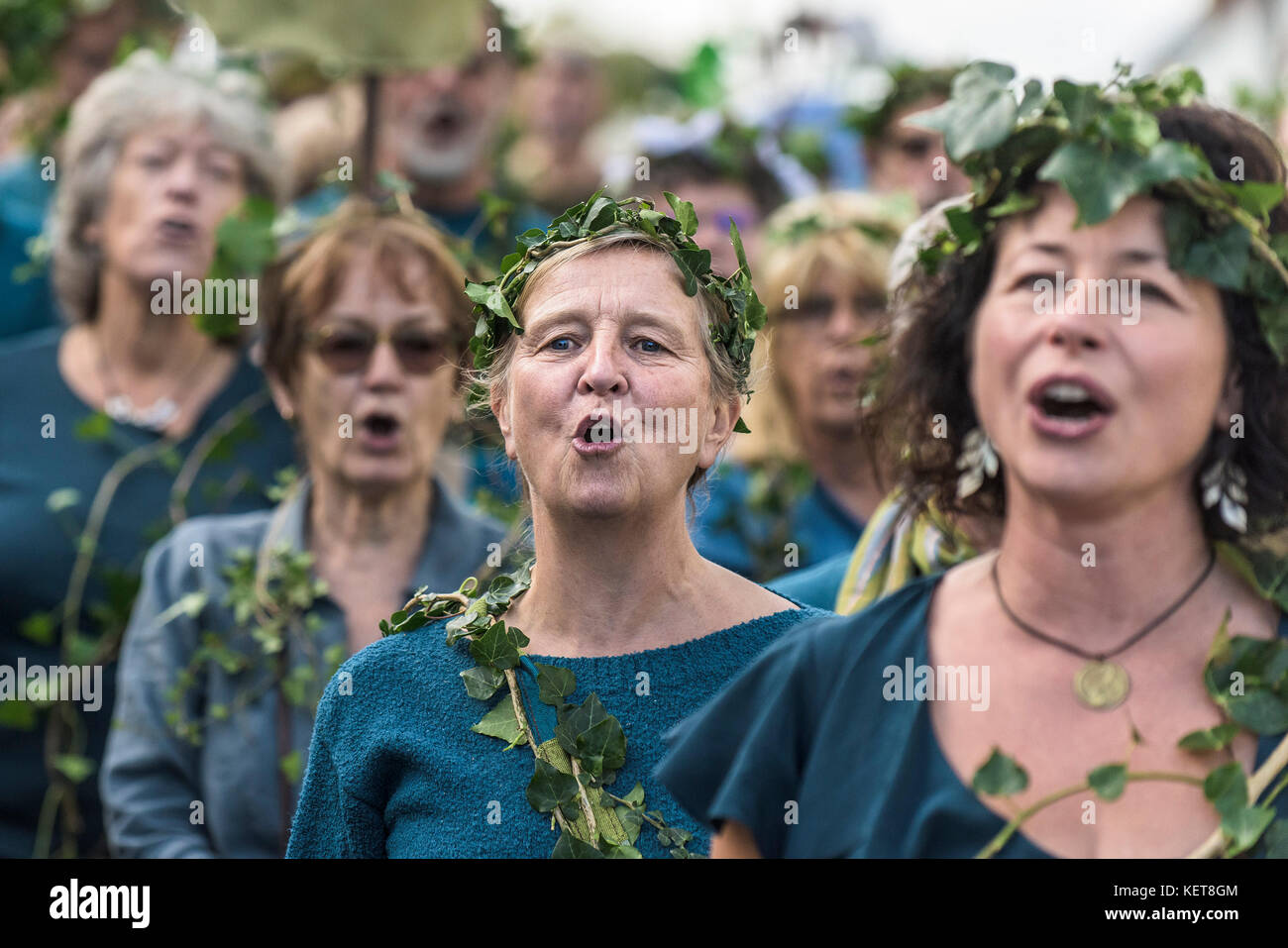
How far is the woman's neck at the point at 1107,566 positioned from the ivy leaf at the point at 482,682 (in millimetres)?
711

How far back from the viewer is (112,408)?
4.40 meters

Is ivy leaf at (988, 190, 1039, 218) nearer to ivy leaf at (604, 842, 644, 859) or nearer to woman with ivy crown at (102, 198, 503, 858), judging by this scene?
ivy leaf at (604, 842, 644, 859)

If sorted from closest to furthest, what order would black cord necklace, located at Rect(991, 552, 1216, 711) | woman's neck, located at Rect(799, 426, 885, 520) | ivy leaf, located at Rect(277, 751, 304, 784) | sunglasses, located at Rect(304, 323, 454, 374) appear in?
1. black cord necklace, located at Rect(991, 552, 1216, 711)
2. ivy leaf, located at Rect(277, 751, 304, 784)
3. sunglasses, located at Rect(304, 323, 454, 374)
4. woman's neck, located at Rect(799, 426, 885, 520)

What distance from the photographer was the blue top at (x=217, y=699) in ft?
11.6

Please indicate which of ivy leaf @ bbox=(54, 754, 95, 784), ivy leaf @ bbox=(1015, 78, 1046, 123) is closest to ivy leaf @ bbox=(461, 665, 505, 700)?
ivy leaf @ bbox=(1015, 78, 1046, 123)

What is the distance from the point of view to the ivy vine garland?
229 centimetres

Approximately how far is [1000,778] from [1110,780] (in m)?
0.14

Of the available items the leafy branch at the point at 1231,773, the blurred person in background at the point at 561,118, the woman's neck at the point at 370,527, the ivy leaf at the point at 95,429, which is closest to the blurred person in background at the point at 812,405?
the woman's neck at the point at 370,527

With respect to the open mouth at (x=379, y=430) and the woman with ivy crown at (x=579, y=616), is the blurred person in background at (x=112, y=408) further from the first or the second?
the woman with ivy crown at (x=579, y=616)

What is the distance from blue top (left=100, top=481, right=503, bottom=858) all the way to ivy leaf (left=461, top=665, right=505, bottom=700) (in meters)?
1.17

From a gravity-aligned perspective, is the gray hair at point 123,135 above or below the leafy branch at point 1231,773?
above

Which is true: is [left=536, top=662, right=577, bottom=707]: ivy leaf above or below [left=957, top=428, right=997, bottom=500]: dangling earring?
below

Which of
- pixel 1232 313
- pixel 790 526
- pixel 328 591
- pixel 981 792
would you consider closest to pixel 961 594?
pixel 981 792
